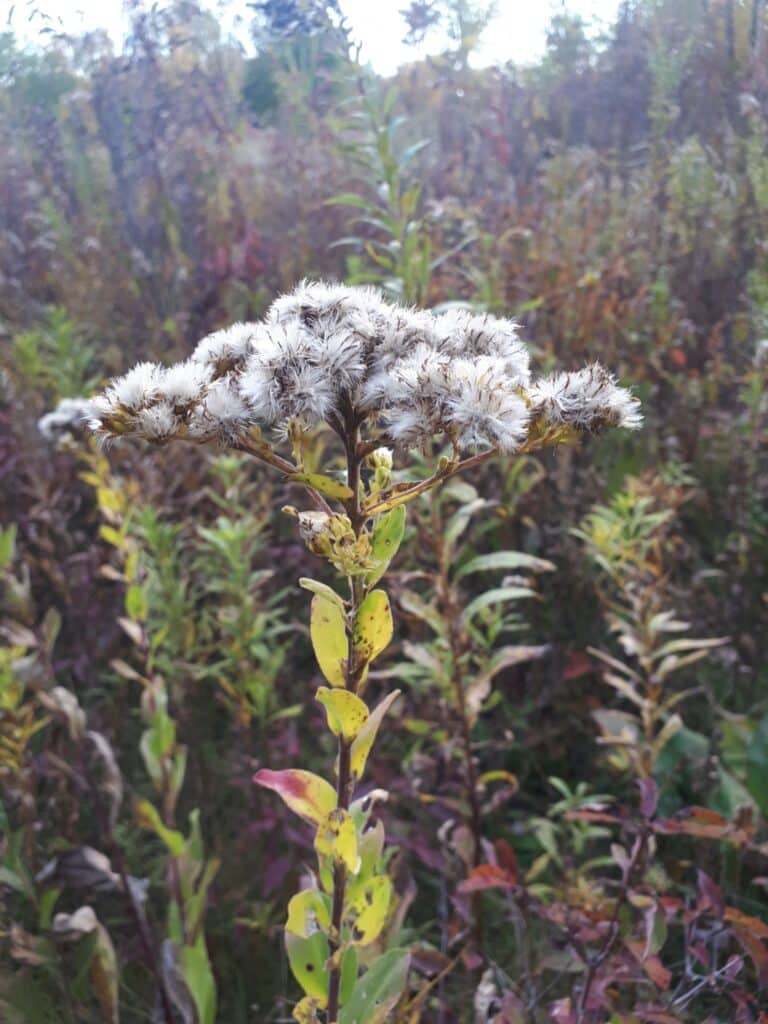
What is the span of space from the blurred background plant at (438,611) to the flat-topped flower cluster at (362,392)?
26.1 inches

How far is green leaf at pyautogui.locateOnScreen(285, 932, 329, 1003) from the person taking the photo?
0.96m

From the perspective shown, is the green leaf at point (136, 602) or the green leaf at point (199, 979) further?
the green leaf at point (136, 602)

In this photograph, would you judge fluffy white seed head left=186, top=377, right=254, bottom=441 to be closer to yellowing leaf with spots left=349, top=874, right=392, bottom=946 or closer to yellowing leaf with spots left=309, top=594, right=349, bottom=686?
yellowing leaf with spots left=309, top=594, right=349, bottom=686

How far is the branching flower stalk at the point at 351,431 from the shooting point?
0.87 m

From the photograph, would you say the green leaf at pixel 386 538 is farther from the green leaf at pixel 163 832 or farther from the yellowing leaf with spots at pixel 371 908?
the green leaf at pixel 163 832

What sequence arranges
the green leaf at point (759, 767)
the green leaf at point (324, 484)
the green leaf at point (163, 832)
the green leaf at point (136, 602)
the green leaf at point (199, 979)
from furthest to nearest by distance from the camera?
the green leaf at point (759, 767) → the green leaf at point (136, 602) → the green leaf at point (163, 832) → the green leaf at point (199, 979) → the green leaf at point (324, 484)

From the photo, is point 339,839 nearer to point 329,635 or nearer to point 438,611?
point 329,635

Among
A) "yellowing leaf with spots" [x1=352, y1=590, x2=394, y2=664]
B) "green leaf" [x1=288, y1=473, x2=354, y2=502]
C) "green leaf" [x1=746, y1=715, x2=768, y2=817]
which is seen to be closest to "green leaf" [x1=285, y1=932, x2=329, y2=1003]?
"yellowing leaf with spots" [x1=352, y1=590, x2=394, y2=664]

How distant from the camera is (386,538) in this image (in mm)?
902

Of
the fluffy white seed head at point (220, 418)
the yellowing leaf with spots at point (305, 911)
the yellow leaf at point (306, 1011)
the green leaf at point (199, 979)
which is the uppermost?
the fluffy white seed head at point (220, 418)

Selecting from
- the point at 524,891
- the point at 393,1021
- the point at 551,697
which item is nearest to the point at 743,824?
the point at 524,891

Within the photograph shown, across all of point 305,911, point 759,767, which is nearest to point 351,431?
point 305,911

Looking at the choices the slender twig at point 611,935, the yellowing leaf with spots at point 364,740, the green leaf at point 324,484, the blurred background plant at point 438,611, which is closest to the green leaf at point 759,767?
the blurred background plant at point 438,611

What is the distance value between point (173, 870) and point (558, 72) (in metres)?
6.27
